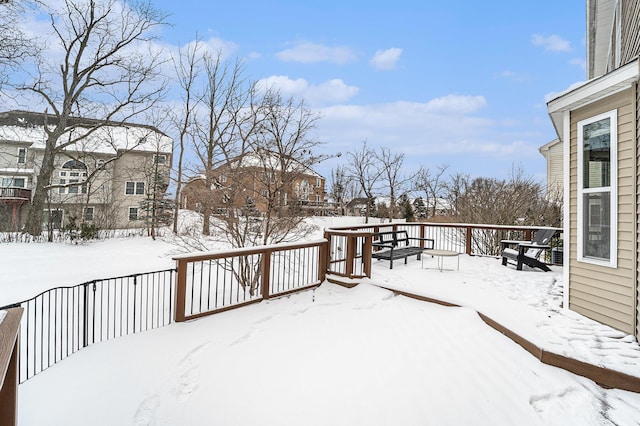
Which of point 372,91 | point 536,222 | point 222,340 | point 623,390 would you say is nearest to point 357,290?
point 222,340

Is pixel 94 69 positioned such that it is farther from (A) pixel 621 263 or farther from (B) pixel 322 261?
(A) pixel 621 263

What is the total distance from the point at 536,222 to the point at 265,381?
1110 cm

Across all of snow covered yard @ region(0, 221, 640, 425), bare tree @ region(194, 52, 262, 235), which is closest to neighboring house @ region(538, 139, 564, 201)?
snow covered yard @ region(0, 221, 640, 425)

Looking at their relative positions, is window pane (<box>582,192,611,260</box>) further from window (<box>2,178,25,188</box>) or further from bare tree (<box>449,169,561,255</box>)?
window (<box>2,178,25,188</box>)

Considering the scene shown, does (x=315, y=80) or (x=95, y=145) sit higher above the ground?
(x=315, y=80)

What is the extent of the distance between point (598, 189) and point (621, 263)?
905 millimetres

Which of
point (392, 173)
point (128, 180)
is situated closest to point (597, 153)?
point (392, 173)

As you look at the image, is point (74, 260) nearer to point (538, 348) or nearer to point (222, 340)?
point (222, 340)

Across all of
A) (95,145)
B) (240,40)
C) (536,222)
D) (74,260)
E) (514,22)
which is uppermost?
(514,22)

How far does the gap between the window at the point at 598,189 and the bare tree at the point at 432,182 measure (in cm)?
1679

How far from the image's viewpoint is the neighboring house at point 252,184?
264 inches

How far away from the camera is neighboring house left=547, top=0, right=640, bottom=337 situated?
134 inches

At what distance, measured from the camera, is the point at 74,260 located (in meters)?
11.2

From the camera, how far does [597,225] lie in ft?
12.8
